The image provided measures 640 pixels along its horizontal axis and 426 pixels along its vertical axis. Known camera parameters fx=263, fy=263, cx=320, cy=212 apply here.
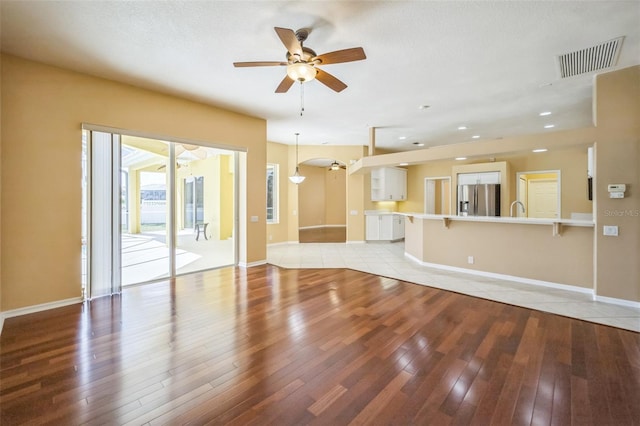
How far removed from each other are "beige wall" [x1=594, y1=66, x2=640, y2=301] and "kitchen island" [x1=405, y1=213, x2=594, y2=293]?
295 mm

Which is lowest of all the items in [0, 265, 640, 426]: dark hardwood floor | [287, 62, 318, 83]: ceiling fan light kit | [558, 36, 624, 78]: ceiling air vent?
[0, 265, 640, 426]: dark hardwood floor

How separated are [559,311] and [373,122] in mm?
4391

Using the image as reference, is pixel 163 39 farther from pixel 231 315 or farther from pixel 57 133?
pixel 231 315

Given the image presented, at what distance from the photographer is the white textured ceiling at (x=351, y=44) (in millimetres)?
2322

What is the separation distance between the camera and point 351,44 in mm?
2854

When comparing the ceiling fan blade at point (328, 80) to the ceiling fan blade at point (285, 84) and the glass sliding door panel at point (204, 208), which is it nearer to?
the ceiling fan blade at point (285, 84)

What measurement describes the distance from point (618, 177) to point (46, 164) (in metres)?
7.17

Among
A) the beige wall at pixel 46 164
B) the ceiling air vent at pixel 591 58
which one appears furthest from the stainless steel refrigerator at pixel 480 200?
the beige wall at pixel 46 164

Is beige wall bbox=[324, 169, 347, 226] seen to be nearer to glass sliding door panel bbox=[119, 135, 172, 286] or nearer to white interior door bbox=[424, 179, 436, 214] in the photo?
white interior door bbox=[424, 179, 436, 214]

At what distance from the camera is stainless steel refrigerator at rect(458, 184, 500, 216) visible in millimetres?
7422

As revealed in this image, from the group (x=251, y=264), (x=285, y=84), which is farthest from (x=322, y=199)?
(x=285, y=84)

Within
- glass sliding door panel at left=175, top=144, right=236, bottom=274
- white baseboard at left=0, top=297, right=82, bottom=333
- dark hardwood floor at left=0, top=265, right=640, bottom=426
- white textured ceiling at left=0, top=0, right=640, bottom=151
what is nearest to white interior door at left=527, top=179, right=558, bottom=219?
white textured ceiling at left=0, top=0, right=640, bottom=151

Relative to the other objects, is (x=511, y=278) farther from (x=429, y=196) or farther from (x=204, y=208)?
(x=204, y=208)

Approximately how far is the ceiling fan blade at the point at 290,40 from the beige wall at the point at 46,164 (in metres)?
2.85
